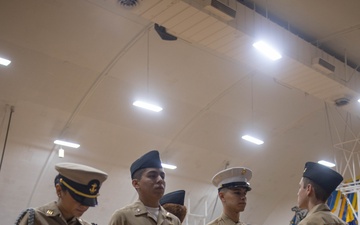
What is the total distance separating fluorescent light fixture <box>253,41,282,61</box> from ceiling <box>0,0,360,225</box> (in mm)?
155

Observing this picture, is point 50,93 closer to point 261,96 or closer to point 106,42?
point 106,42

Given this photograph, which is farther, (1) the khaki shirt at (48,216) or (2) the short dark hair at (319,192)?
(2) the short dark hair at (319,192)

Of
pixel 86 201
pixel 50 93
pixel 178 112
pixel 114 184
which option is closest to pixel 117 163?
pixel 114 184

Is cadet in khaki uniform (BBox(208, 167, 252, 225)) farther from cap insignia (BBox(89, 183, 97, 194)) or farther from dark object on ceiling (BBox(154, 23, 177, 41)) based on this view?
dark object on ceiling (BBox(154, 23, 177, 41))

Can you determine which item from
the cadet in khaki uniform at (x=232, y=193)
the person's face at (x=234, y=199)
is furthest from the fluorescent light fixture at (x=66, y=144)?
the person's face at (x=234, y=199)

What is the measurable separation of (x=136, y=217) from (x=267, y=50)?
22.5 feet

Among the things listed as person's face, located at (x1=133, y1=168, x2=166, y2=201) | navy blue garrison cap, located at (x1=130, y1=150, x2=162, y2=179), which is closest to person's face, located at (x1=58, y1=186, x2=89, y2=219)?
person's face, located at (x1=133, y1=168, x2=166, y2=201)

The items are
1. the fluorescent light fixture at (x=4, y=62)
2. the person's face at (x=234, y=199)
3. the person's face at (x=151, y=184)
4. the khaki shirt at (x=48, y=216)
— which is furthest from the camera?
the fluorescent light fixture at (x=4, y=62)

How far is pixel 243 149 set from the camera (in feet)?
55.4

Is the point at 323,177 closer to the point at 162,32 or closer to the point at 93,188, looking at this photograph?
the point at 93,188

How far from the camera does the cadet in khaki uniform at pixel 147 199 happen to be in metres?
3.31

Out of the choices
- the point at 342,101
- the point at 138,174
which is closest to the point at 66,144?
the point at 342,101

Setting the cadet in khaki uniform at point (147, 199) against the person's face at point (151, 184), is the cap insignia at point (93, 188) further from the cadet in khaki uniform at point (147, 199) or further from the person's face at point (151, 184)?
the person's face at point (151, 184)

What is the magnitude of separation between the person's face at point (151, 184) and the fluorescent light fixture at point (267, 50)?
20.7 ft
